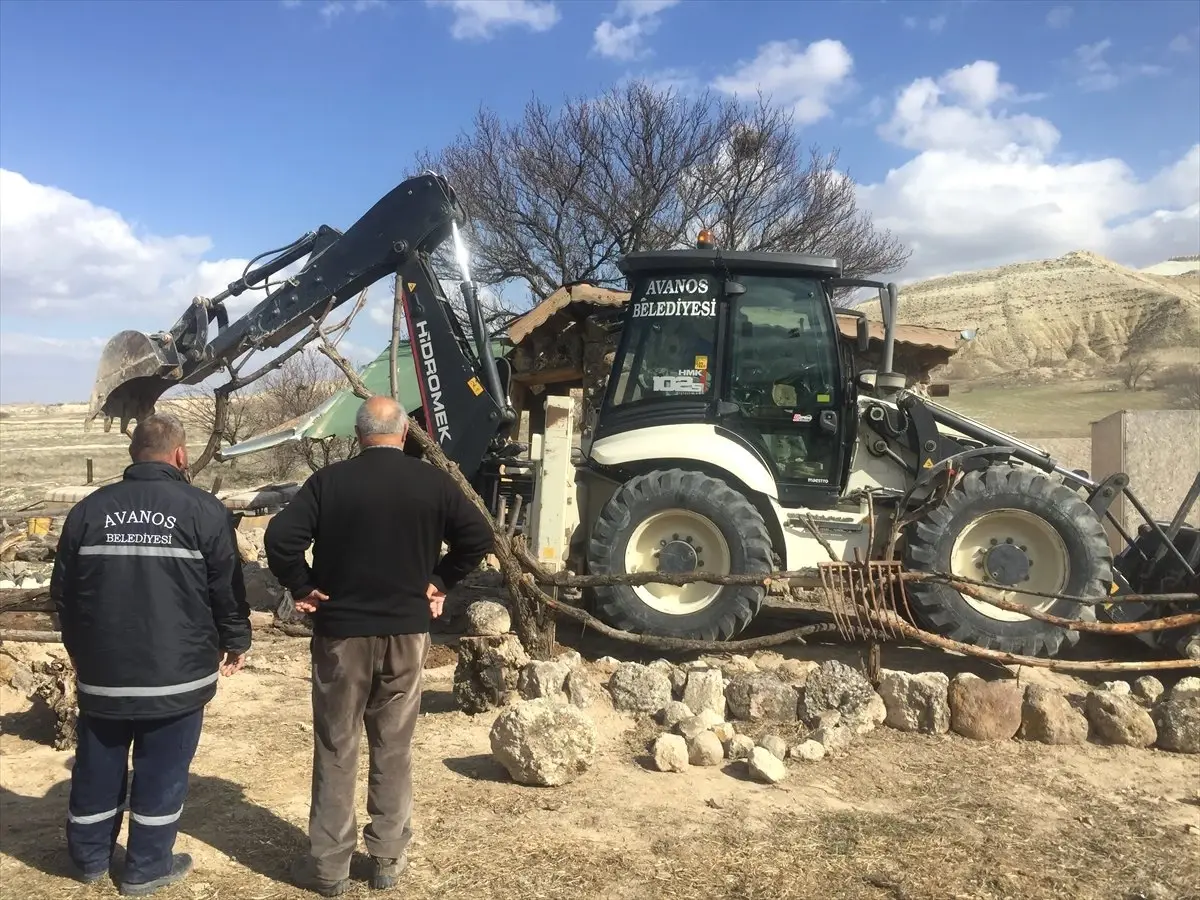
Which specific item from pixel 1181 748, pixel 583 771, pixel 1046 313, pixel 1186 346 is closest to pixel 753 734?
pixel 583 771

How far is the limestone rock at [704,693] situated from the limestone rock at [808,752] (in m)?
0.57

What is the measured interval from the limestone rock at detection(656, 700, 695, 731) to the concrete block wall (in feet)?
20.6

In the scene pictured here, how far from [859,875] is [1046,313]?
6824 cm

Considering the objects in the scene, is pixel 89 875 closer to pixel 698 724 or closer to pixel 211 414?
pixel 698 724

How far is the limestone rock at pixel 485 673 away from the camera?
5.22 metres

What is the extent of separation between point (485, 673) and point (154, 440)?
2.45 m

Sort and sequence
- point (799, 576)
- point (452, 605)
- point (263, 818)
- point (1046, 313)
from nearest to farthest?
point (263, 818) < point (799, 576) < point (452, 605) < point (1046, 313)

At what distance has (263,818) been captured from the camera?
395 cm

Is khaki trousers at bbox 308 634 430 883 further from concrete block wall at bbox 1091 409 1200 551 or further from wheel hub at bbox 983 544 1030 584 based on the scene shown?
concrete block wall at bbox 1091 409 1200 551

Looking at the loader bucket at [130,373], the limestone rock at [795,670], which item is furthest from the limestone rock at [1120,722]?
the loader bucket at [130,373]

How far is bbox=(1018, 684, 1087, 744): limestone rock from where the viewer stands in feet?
16.1

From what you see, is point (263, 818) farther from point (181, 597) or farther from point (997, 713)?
point (997, 713)

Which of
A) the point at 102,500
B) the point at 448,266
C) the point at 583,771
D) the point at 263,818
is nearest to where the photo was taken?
the point at 102,500

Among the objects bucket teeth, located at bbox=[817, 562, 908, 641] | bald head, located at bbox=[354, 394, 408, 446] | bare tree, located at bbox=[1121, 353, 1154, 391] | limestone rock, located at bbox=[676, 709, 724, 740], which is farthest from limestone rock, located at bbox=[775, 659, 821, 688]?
bare tree, located at bbox=[1121, 353, 1154, 391]
